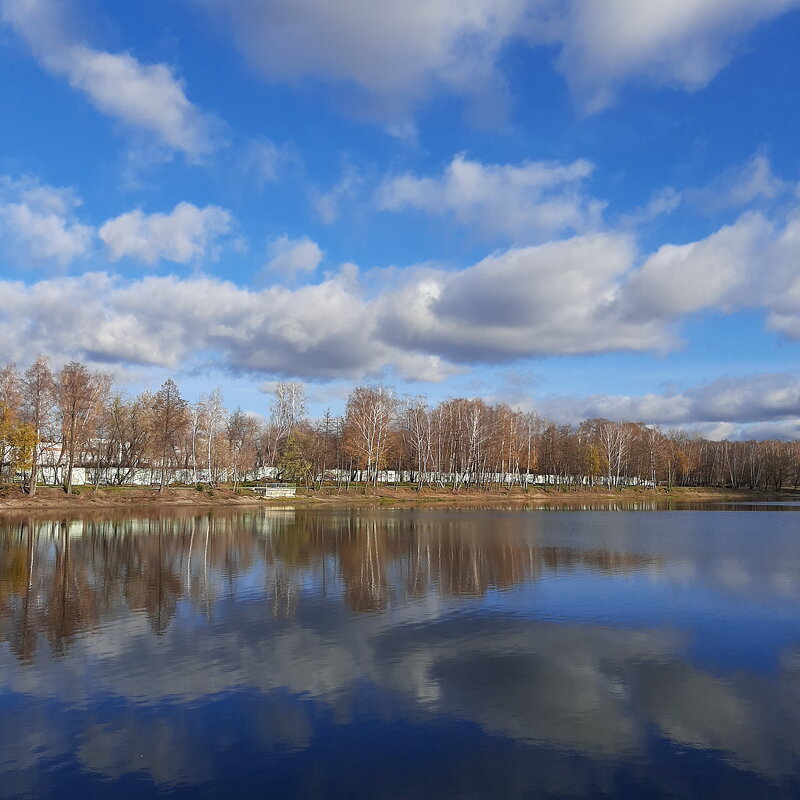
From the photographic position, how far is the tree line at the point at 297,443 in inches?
2548

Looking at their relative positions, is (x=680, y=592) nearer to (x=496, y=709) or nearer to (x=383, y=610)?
(x=383, y=610)

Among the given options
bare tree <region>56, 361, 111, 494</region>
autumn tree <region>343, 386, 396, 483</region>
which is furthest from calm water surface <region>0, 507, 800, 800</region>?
autumn tree <region>343, 386, 396, 483</region>

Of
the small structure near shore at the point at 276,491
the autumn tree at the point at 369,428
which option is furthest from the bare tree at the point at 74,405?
the autumn tree at the point at 369,428

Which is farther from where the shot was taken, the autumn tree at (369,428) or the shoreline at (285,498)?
the autumn tree at (369,428)

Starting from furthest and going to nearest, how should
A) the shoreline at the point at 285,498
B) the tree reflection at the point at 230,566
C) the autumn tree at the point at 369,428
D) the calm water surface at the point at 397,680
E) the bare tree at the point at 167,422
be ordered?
the autumn tree at the point at 369,428, the bare tree at the point at 167,422, the shoreline at the point at 285,498, the tree reflection at the point at 230,566, the calm water surface at the point at 397,680

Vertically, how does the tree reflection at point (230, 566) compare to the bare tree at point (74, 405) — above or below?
below

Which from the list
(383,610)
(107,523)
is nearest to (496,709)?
(383,610)

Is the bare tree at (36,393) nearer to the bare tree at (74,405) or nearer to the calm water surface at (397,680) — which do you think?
the bare tree at (74,405)

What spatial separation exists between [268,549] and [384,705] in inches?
876

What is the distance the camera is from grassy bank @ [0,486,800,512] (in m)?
60.1

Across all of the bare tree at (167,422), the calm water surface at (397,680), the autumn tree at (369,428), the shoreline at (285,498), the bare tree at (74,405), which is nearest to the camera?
the calm water surface at (397,680)

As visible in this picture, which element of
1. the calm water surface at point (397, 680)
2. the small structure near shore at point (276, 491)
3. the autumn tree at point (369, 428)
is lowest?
the calm water surface at point (397, 680)

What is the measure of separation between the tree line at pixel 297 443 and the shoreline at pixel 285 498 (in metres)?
2.41

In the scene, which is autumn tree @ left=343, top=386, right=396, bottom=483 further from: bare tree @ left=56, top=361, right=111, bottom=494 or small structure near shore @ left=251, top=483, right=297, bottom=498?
bare tree @ left=56, top=361, right=111, bottom=494
